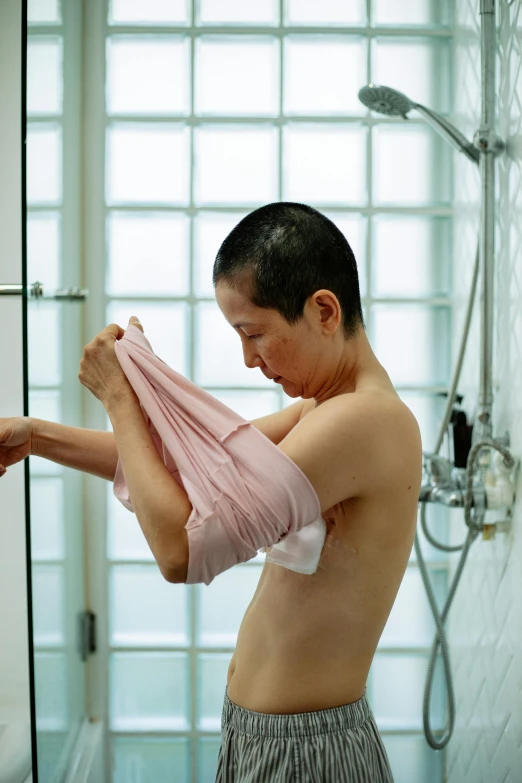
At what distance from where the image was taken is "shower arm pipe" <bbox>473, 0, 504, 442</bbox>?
1553 millimetres

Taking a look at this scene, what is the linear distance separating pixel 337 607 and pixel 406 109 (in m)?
1.11

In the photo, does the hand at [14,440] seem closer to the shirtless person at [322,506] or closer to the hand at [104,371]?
the hand at [104,371]

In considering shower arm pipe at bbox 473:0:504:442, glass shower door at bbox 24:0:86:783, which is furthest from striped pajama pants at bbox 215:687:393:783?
shower arm pipe at bbox 473:0:504:442

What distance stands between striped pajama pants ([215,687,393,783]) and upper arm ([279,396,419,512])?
0.95 feet

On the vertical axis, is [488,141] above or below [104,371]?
above

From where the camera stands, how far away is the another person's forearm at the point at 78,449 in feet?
3.64

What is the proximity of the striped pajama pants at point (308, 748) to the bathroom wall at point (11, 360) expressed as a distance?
922 mm

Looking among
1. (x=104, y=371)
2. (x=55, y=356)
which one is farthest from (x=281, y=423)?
(x=55, y=356)

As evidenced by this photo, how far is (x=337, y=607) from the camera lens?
3.07ft

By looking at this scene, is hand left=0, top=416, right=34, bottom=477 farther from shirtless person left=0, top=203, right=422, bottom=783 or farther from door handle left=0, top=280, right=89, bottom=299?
shirtless person left=0, top=203, right=422, bottom=783

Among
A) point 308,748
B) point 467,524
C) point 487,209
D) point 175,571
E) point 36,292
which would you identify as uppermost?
point 487,209

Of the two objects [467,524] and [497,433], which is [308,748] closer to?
[467,524]

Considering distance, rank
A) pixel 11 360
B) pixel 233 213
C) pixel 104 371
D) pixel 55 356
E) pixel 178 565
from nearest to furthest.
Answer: pixel 178 565
pixel 104 371
pixel 55 356
pixel 11 360
pixel 233 213

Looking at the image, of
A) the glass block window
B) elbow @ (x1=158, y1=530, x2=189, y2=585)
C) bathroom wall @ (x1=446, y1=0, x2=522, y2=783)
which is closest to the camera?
elbow @ (x1=158, y1=530, x2=189, y2=585)
